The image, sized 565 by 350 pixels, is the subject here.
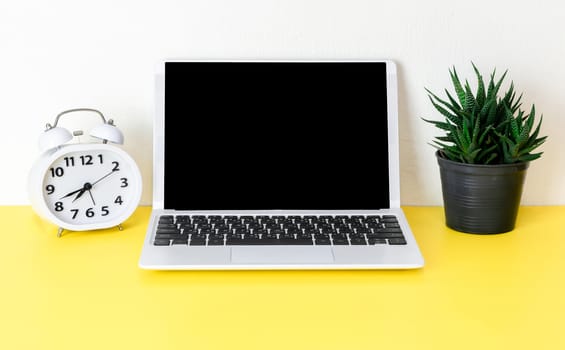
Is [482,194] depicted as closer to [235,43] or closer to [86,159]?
[235,43]

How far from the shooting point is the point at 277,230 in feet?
3.93

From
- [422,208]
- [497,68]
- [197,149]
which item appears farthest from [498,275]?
[197,149]

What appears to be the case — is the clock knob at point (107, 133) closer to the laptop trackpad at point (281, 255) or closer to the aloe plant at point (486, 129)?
the laptop trackpad at point (281, 255)

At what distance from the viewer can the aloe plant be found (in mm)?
1201

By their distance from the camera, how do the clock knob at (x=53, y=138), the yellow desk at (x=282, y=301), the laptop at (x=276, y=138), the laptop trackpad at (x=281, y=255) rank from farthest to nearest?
the laptop at (x=276, y=138), the clock knob at (x=53, y=138), the laptop trackpad at (x=281, y=255), the yellow desk at (x=282, y=301)

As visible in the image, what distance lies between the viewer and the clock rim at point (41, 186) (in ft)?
3.94

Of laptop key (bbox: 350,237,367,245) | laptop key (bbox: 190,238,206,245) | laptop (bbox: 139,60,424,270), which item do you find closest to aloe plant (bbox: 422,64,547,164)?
laptop (bbox: 139,60,424,270)

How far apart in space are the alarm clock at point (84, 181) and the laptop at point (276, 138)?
64 millimetres

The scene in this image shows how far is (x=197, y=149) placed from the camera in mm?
1306

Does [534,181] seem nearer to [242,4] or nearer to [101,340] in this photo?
[242,4]

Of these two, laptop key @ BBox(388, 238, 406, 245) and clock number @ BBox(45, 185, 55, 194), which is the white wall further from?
laptop key @ BBox(388, 238, 406, 245)

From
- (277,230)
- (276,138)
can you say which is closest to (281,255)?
(277,230)

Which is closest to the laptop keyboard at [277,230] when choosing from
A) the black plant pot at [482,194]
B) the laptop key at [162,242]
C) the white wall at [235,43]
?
the laptop key at [162,242]

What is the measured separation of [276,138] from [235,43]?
19cm
